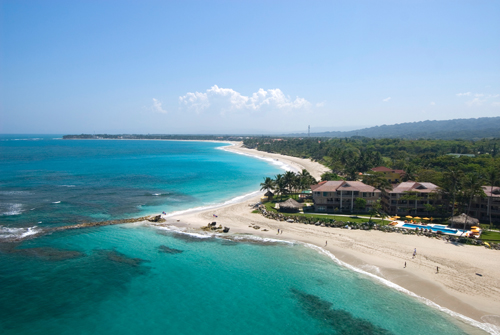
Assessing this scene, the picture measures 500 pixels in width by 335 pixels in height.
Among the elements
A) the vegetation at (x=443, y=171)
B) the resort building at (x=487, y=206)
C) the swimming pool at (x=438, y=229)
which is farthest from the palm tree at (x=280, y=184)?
the resort building at (x=487, y=206)

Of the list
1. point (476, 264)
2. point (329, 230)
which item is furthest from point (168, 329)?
point (476, 264)

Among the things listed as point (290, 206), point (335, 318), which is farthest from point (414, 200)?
point (335, 318)

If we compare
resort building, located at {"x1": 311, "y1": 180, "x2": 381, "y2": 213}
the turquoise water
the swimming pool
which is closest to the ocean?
the turquoise water

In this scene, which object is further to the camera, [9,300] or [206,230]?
[206,230]

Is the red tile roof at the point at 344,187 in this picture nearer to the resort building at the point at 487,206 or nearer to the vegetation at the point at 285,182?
the vegetation at the point at 285,182

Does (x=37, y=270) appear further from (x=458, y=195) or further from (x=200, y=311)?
(x=458, y=195)

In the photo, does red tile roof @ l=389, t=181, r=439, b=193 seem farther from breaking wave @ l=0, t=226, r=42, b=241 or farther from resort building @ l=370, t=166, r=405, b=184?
breaking wave @ l=0, t=226, r=42, b=241
